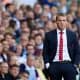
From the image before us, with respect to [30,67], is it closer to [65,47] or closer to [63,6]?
[65,47]

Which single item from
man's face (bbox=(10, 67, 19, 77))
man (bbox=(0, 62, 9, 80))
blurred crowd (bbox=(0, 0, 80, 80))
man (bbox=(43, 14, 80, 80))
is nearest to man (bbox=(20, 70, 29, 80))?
blurred crowd (bbox=(0, 0, 80, 80))

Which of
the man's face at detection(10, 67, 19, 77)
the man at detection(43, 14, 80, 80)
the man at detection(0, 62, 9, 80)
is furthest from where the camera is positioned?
the man's face at detection(10, 67, 19, 77)

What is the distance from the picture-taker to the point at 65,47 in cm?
864

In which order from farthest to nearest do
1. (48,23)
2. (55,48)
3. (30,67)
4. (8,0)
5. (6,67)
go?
(8,0) < (48,23) < (30,67) < (6,67) < (55,48)

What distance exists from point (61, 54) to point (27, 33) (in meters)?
3.89

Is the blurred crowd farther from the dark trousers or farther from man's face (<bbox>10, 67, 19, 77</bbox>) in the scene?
the dark trousers

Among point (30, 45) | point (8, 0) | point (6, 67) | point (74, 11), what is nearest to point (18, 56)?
point (30, 45)

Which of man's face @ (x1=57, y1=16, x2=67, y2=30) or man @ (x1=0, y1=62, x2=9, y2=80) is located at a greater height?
man's face @ (x1=57, y1=16, x2=67, y2=30)

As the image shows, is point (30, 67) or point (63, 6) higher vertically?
point (63, 6)

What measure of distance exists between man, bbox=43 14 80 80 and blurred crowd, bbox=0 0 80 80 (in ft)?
5.74

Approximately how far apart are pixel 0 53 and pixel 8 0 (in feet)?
12.0

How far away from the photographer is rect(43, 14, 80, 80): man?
8633 mm

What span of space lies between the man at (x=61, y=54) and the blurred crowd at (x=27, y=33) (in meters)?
1.75

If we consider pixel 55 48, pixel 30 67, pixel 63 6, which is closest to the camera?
pixel 55 48
